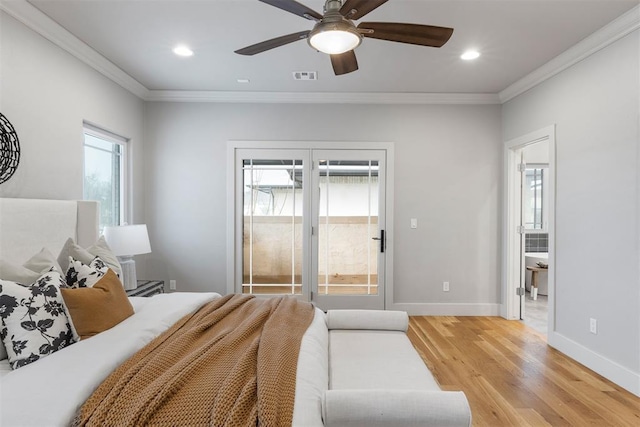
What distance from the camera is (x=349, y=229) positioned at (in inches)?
168

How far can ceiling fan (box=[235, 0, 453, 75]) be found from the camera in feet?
5.49

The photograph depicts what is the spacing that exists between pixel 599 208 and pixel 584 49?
4.37ft

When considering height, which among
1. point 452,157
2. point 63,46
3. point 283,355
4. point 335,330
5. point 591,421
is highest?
point 63,46

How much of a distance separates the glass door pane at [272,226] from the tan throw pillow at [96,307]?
7.76 ft

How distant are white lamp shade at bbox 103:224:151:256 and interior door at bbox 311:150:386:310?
194 centimetres

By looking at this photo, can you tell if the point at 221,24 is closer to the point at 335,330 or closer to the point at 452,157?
the point at 335,330

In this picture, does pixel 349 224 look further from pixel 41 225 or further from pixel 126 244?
pixel 41 225

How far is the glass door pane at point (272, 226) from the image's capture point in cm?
424

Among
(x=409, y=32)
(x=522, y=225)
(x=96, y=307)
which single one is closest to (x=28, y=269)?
(x=96, y=307)

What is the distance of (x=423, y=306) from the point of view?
4219mm

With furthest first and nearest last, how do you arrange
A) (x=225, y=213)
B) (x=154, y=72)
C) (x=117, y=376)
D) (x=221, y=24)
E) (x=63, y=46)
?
(x=225, y=213) → (x=154, y=72) → (x=63, y=46) → (x=221, y=24) → (x=117, y=376)

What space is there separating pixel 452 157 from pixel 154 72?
3507mm

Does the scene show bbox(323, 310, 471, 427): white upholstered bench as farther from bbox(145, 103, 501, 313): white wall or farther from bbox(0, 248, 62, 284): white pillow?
bbox(145, 103, 501, 313): white wall

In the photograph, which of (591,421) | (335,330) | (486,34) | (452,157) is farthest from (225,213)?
(591,421)
